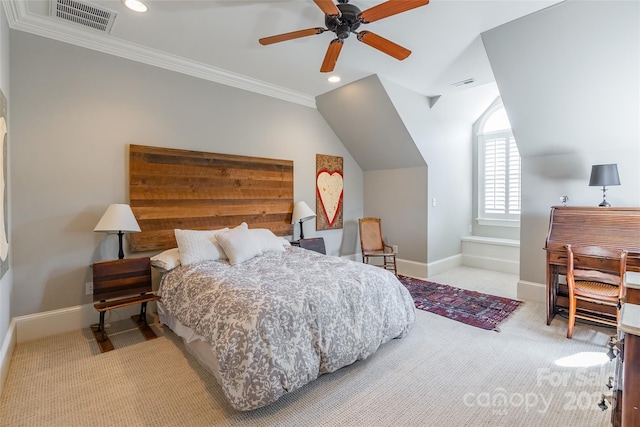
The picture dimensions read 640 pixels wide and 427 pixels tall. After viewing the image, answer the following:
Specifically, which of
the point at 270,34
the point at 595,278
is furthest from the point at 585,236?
the point at 270,34

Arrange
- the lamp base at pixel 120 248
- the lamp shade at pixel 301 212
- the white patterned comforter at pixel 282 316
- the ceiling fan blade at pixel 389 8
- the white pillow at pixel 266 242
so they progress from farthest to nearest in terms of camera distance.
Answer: the lamp shade at pixel 301 212, the white pillow at pixel 266 242, the lamp base at pixel 120 248, the ceiling fan blade at pixel 389 8, the white patterned comforter at pixel 282 316

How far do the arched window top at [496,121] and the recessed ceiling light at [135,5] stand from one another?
17.3 feet

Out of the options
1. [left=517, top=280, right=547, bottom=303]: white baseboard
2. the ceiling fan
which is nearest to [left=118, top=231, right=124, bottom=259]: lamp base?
the ceiling fan

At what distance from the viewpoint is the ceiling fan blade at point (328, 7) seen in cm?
188

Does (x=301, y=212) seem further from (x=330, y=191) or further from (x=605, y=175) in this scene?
(x=605, y=175)

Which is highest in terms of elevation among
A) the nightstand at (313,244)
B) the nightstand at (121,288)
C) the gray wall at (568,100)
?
the gray wall at (568,100)

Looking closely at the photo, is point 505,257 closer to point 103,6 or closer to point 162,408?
point 162,408

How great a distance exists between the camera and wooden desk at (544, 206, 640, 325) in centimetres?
260

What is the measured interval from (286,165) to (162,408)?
3.16 metres

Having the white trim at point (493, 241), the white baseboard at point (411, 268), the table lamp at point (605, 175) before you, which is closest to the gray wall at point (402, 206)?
the white baseboard at point (411, 268)

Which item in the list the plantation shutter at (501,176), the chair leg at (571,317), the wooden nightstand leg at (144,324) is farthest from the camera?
the plantation shutter at (501,176)

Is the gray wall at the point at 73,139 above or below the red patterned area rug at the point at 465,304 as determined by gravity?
above

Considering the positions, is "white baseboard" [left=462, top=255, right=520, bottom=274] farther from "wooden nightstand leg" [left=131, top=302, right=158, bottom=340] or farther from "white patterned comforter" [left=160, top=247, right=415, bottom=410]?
"wooden nightstand leg" [left=131, top=302, right=158, bottom=340]

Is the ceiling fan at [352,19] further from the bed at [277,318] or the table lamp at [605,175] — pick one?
the table lamp at [605,175]
